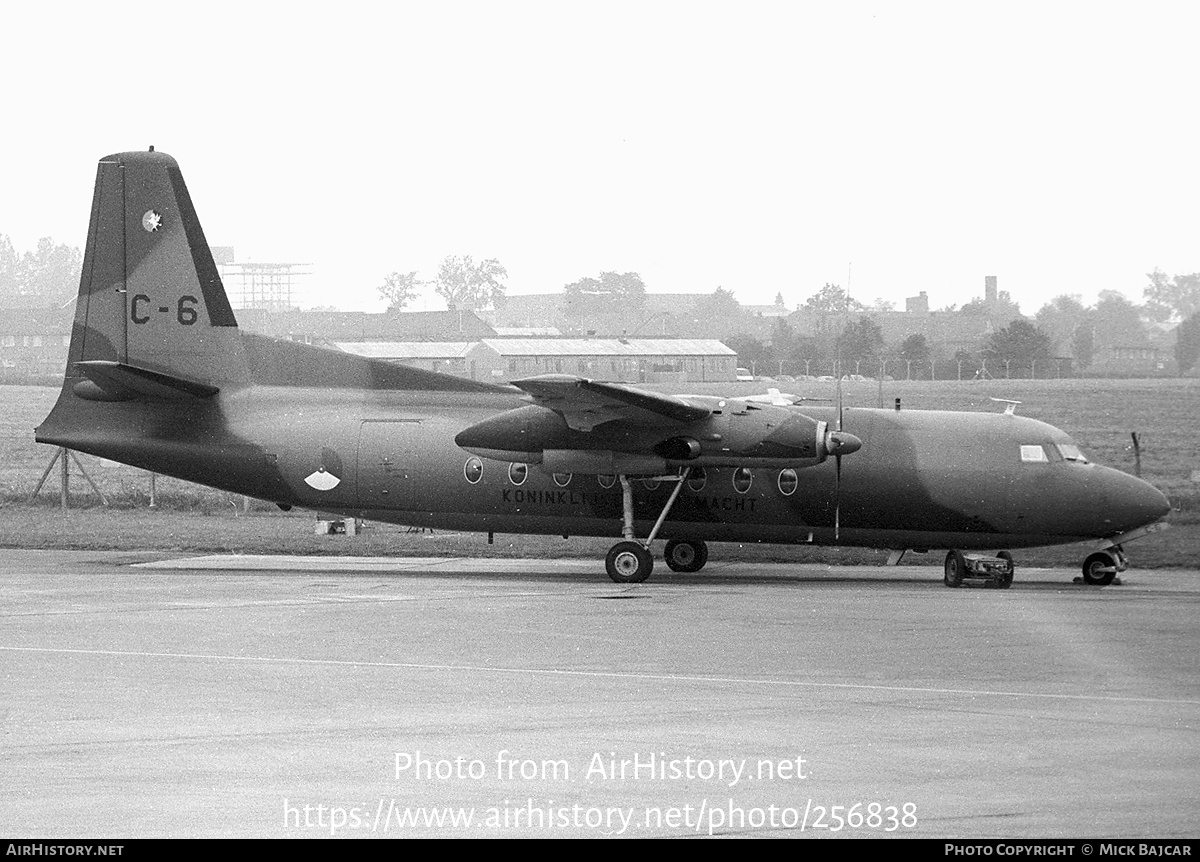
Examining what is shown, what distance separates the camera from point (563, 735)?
10.7 metres

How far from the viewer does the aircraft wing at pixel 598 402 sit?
21031 millimetres

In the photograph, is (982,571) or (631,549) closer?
(982,571)

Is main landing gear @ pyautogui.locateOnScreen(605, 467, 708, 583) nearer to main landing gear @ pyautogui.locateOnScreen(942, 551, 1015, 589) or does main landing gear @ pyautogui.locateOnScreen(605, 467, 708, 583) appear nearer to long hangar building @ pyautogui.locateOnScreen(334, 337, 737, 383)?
main landing gear @ pyautogui.locateOnScreen(942, 551, 1015, 589)

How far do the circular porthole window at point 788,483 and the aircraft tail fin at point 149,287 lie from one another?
9.25 metres

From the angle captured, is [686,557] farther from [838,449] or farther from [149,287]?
[149,287]

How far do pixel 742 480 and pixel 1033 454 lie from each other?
4.60 metres

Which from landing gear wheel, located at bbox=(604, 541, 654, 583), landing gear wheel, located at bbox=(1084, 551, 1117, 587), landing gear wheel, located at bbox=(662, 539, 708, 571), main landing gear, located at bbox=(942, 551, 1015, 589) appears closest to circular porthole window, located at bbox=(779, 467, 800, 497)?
landing gear wheel, located at bbox=(604, 541, 654, 583)

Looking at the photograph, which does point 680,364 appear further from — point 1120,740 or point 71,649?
point 1120,740

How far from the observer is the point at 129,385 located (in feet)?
76.8

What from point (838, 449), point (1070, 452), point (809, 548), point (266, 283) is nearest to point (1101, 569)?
point (1070, 452)

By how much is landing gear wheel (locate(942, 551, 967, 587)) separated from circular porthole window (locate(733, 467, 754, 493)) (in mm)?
3308

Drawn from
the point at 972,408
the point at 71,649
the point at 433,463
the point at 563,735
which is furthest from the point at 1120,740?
the point at 972,408

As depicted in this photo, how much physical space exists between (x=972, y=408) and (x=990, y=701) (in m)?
17.5

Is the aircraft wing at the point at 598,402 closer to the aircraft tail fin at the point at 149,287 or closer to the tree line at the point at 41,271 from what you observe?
the aircraft tail fin at the point at 149,287
